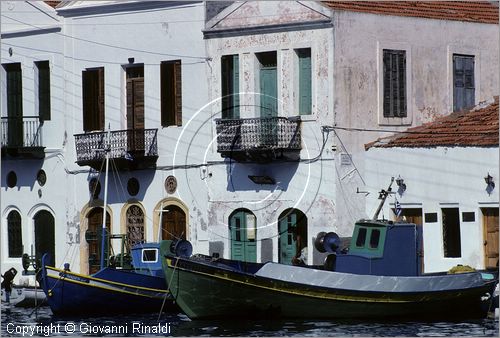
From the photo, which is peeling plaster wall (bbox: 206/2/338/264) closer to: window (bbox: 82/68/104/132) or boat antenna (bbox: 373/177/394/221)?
boat antenna (bbox: 373/177/394/221)

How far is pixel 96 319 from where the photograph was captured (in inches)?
1602

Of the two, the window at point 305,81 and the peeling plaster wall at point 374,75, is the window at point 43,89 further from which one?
the peeling plaster wall at point 374,75

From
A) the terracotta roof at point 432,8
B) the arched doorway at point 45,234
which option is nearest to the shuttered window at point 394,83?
the terracotta roof at point 432,8

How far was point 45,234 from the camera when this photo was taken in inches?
1982

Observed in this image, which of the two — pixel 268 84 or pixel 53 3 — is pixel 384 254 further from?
pixel 53 3

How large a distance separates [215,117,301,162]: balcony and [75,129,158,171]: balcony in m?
3.24

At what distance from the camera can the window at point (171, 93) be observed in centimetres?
4641

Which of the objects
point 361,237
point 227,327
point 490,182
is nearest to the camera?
point 227,327

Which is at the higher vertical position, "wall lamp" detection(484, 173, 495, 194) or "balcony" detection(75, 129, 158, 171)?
"balcony" detection(75, 129, 158, 171)

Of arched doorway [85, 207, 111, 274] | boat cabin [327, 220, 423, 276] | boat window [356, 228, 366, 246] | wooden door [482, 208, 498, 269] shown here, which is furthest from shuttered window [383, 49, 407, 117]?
arched doorway [85, 207, 111, 274]

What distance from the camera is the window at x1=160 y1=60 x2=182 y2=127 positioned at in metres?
46.4

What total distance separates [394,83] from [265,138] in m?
3.52

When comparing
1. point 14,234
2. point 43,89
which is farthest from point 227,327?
point 14,234

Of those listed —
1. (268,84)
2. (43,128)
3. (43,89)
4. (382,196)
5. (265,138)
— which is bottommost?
(382,196)
